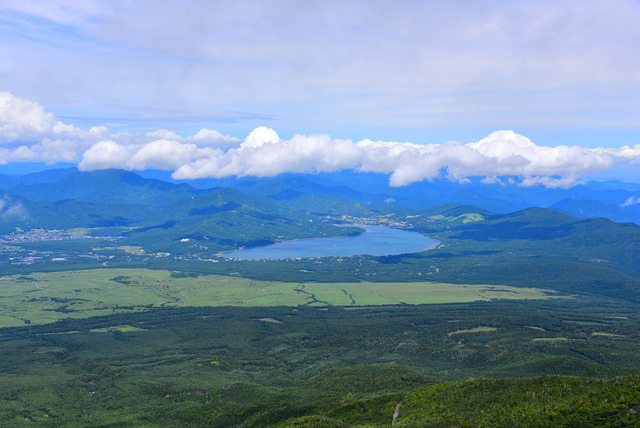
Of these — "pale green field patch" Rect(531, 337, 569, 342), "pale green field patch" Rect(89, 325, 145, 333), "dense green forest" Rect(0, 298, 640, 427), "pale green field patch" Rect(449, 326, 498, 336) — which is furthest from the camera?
"pale green field patch" Rect(89, 325, 145, 333)

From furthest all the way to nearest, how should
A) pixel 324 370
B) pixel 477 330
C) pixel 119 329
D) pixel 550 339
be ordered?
pixel 119 329 → pixel 477 330 → pixel 550 339 → pixel 324 370

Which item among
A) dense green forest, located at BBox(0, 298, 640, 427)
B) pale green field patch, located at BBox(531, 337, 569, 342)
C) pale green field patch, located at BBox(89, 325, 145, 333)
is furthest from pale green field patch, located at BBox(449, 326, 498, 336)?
pale green field patch, located at BBox(89, 325, 145, 333)

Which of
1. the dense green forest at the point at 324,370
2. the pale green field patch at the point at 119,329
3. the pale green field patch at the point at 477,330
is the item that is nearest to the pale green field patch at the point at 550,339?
the dense green forest at the point at 324,370

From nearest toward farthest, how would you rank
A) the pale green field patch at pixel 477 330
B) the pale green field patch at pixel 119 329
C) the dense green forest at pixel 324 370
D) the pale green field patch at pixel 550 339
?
the dense green forest at pixel 324 370 → the pale green field patch at pixel 550 339 → the pale green field patch at pixel 477 330 → the pale green field patch at pixel 119 329

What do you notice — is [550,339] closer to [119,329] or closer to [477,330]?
[477,330]

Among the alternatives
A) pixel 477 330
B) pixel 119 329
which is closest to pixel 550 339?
pixel 477 330

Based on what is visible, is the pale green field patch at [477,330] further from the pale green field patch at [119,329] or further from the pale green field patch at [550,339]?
the pale green field patch at [119,329]

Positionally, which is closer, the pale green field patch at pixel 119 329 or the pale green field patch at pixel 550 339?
the pale green field patch at pixel 550 339

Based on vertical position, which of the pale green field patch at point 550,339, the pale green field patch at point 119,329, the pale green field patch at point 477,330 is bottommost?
the pale green field patch at point 119,329

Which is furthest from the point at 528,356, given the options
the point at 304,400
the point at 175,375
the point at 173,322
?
the point at 173,322

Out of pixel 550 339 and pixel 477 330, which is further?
pixel 477 330

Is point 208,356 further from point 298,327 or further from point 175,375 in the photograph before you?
point 298,327

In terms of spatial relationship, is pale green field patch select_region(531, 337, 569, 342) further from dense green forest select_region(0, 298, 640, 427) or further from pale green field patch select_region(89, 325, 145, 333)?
pale green field patch select_region(89, 325, 145, 333)

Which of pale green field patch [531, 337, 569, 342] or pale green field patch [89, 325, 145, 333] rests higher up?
pale green field patch [531, 337, 569, 342]
